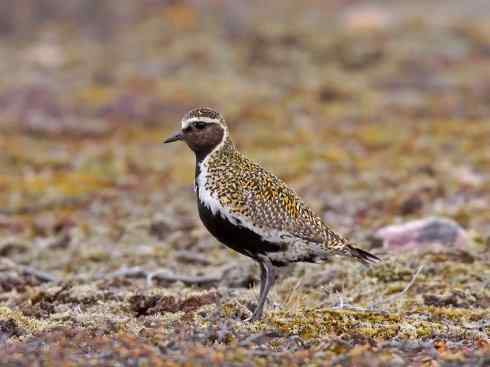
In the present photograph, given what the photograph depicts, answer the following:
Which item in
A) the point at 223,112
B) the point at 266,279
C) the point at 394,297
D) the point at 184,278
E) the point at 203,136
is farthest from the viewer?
the point at 223,112

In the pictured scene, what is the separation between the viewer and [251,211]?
7.20 meters

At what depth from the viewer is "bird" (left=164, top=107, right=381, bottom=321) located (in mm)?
7203

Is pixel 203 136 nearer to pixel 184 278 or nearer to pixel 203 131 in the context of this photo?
pixel 203 131

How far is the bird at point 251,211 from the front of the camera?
7.20 metres

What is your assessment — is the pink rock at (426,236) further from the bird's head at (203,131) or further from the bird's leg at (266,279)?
the bird's head at (203,131)

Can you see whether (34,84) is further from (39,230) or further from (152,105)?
(39,230)

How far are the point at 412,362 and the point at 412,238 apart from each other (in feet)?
16.6

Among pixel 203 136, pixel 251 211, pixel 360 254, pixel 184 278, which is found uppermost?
pixel 203 136

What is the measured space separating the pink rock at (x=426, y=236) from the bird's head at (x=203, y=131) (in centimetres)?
368

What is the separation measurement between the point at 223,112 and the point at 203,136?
14.5 metres

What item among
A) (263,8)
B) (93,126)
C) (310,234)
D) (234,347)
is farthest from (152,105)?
(234,347)

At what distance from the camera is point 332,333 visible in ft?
22.4

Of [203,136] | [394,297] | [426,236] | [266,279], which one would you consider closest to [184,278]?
[394,297]

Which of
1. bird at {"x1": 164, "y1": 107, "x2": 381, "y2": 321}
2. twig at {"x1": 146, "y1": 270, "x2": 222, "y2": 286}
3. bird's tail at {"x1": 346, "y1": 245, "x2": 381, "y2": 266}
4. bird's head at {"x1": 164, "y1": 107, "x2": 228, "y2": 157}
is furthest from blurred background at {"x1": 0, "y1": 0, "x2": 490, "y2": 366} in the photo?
bird's tail at {"x1": 346, "y1": 245, "x2": 381, "y2": 266}
